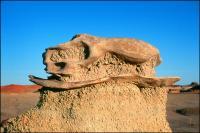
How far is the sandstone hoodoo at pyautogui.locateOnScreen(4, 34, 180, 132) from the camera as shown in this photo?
4699 mm

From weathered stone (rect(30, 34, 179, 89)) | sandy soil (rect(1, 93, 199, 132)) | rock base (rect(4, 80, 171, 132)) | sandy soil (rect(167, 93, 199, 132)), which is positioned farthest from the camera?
sandy soil (rect(1, 93, 199, 132))

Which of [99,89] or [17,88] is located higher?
[99,89]

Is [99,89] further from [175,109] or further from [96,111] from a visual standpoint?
[175,109]

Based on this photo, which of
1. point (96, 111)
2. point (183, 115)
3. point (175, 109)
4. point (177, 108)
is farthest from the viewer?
point (177, 108)

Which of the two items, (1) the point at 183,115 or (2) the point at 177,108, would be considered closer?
(1) the point at 183,115

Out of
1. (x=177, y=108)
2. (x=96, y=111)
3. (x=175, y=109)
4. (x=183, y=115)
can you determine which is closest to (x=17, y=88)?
(x=177, y=108)

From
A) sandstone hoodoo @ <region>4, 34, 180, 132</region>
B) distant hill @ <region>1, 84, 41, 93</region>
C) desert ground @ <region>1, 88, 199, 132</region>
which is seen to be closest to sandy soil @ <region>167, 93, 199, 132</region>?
desert ground @ <region>1, 88, 199, 132</region>

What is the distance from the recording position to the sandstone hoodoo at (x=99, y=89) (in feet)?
15.4

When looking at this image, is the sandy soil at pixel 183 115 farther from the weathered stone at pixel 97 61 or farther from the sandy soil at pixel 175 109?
the weathered stone at pixel 97 61

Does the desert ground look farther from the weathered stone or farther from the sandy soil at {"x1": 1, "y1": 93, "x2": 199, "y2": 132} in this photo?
the weathered stone

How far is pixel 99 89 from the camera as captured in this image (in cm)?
477

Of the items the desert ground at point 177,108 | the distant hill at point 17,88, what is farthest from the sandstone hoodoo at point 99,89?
the distant hill at point 17,88

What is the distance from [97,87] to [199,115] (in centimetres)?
1462

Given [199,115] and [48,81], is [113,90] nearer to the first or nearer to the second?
[48,81]
